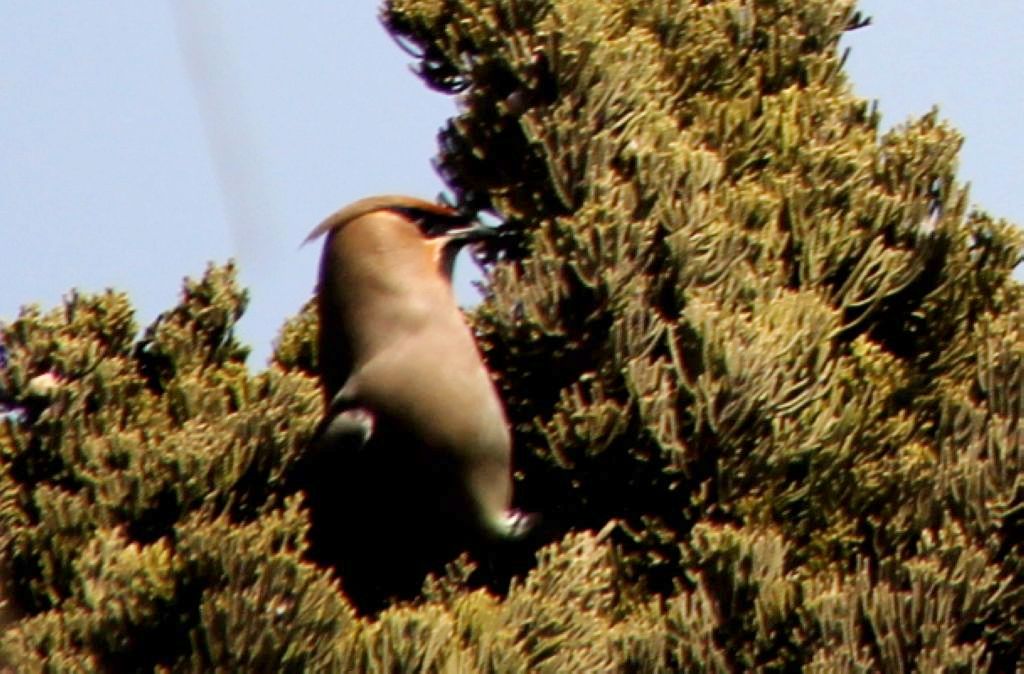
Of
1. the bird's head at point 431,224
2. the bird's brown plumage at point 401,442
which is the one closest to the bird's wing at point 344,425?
the bird's brown plumage at point 401,442

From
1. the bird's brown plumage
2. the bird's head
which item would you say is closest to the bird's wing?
the bird's brown plumage

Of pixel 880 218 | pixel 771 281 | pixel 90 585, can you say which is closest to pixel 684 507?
pixel 771 281

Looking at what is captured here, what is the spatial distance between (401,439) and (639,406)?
57 centimetres

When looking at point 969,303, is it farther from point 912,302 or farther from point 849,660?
point 849,660

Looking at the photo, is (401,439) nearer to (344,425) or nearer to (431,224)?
(344,425)

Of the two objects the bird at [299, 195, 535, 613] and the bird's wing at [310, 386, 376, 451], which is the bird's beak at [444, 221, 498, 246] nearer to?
the bird at [299, 195, 535, 613]

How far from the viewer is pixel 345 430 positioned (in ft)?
14.3

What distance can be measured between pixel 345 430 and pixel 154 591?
797 mm

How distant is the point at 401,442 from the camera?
4441mm

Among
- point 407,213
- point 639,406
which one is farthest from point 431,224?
point 639,406

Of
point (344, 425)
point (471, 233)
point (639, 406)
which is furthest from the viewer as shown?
point (471, 233)

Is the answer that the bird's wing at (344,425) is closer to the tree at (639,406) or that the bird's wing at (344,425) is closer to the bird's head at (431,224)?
the tree at (639,406)

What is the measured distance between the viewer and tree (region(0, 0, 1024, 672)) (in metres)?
3.69

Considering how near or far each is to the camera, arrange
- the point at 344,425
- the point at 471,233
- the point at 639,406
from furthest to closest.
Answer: the point at 471,233, the point at 344,425, the point at 639,406
